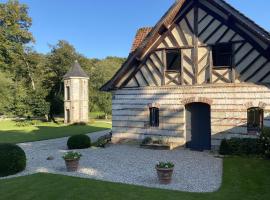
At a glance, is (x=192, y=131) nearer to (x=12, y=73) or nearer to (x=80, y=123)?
(x=80, y=123)

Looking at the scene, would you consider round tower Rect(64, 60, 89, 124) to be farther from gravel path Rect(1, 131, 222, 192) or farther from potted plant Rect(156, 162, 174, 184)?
potted plant Rect(156, 162, 174, 184)

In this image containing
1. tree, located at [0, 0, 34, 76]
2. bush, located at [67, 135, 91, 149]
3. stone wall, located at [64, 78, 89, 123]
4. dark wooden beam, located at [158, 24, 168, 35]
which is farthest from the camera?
tree, located at [0, 0, 34, 76]

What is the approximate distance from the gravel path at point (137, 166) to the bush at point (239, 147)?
2.79 feet

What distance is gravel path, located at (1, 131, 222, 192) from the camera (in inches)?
430

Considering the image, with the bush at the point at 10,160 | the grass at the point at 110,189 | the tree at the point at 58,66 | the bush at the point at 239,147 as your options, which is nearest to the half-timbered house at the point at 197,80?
the bush at the point at 239,147

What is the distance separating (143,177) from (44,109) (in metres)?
32.2

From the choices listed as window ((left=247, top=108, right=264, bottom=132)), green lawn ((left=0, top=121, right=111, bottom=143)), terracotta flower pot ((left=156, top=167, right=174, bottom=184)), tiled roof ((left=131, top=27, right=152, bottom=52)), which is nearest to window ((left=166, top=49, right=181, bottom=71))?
tiled roof ((left=131, top=27, right=152, bottom=52))

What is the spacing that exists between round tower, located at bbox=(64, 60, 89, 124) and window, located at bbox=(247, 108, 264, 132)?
91.2 ft

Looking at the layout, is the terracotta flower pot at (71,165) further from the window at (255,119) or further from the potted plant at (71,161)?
the window at (255,119)

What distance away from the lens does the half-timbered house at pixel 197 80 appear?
1574cm

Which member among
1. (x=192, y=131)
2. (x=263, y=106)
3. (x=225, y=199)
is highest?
(x=263, y=106)

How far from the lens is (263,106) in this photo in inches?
611

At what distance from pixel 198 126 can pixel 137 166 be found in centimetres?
567

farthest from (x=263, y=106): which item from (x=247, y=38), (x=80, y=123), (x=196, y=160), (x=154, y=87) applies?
(x=80, y=123)
